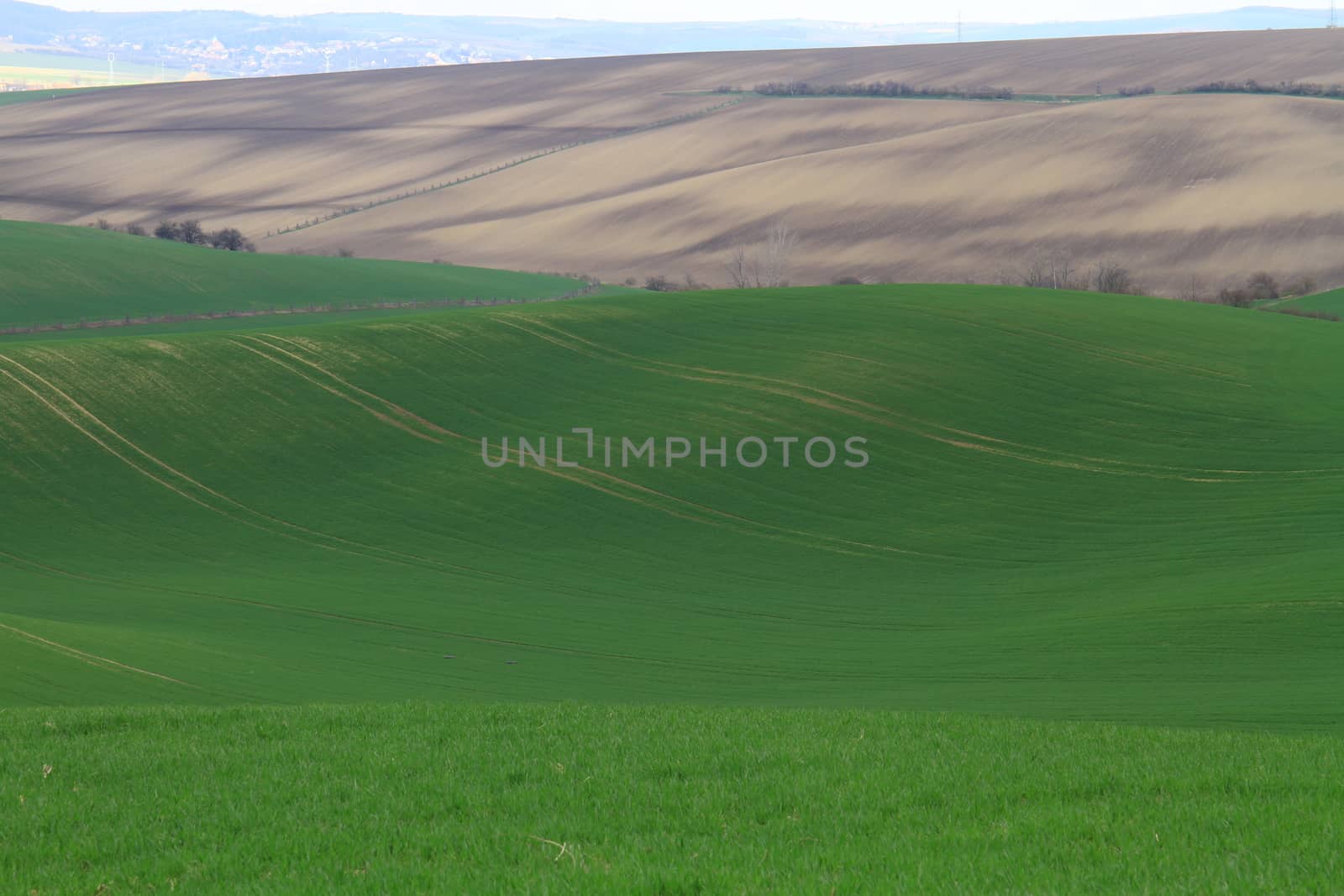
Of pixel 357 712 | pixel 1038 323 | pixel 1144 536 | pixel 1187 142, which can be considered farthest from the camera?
pixel 1187 142

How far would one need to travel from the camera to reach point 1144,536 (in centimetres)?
2900

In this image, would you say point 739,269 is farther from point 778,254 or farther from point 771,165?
point 771,165

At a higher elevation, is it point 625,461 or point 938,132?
point 938,132

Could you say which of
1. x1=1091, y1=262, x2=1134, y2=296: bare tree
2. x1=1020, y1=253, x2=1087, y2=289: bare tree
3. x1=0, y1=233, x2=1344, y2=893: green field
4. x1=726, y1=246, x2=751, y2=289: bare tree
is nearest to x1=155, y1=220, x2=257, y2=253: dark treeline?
x1=0, y1=233, x2=1344, y2=893: green field

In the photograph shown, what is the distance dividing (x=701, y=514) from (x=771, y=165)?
7973cm

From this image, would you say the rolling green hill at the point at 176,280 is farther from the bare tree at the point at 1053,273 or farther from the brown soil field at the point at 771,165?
the bare tree at the point at 1053,273

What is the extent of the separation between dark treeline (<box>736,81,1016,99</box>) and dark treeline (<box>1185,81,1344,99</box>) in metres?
18.2

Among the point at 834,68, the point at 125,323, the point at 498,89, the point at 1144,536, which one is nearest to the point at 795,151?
the point at 834,68

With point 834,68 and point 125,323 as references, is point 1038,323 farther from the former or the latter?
point 834,68

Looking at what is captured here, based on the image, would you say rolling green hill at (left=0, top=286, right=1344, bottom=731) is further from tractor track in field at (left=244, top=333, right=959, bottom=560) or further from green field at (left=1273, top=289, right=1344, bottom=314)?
green field at (left=1273, top=289, right=1344, bottom=314)

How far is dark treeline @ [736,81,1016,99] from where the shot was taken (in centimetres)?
12261

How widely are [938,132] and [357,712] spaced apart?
339 ft

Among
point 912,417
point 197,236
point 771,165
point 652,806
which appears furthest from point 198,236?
point 652,806

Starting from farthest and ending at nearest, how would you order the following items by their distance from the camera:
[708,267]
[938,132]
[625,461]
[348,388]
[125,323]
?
[938,132]
[708,267]
[125,323]
[348,388]
[625,461]
